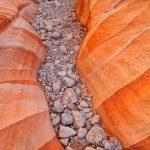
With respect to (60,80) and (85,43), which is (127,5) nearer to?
(85,43)

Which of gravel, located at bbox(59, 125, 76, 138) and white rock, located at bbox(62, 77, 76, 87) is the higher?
white rock, located at bbox(62, 77, 76, 87)

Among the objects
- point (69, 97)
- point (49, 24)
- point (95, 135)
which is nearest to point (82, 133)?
point (95, 135)

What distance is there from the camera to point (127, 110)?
934 millimetres

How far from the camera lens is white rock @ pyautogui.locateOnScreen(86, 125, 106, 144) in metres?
0.96

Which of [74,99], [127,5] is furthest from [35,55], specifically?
[127,5]

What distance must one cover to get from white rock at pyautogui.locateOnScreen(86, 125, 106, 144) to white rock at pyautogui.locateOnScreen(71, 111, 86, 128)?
0.03 meters

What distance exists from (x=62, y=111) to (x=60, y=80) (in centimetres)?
13

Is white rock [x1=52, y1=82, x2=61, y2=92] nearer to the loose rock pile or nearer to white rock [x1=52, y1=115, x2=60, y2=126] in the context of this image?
the loose rock pile

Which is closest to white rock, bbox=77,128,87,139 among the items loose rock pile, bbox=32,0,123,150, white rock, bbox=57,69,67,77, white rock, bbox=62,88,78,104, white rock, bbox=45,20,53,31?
loose rock pile, bbox=32,0,123,150

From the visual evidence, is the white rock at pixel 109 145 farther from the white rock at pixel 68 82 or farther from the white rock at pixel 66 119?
the white rock at pixel 68 82

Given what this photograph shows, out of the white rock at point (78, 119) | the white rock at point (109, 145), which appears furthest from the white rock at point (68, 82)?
Result: the white rock at point (109, 145)

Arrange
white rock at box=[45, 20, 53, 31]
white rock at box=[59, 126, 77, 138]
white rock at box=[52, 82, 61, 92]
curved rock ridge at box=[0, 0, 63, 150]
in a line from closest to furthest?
1. curved rock ridge at box=[0, 0, 63, 150]
2. white rock at box=[59, 126, 77, 138]
3. white rock at box=[52, 82, 61, 92]
4. white rock at box=[45, 20, 53, 31]

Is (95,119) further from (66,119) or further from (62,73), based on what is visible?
(62,73)

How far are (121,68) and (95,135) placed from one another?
195 mm
